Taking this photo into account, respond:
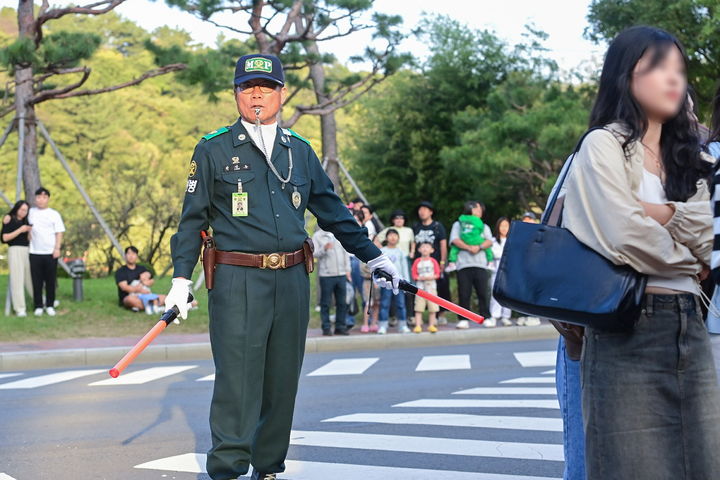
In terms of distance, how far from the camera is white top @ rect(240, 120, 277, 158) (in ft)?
17.0

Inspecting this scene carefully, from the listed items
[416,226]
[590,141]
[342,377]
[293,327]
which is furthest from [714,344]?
[416,226]

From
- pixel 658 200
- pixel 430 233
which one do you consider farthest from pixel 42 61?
pixel 658 200

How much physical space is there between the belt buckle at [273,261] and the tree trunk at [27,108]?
1340 cm

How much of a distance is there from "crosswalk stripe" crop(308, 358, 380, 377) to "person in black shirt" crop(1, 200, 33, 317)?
19.4 ft

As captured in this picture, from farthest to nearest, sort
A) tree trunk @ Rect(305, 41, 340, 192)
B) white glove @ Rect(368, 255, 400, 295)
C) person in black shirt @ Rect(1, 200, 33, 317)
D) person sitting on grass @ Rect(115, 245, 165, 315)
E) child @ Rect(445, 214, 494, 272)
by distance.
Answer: tree trunk @ Rect(305, 41, 340, 192) → person sitting on grass @ Rect(115, 245, 165, 315) → person in black shirt @ Rect(1, 200, 33, 317) → child @ Rect(445, 214, 494, 272) → white glove @ Rect(368, 255, 400, 295)

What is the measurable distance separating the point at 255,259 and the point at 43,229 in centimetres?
1184

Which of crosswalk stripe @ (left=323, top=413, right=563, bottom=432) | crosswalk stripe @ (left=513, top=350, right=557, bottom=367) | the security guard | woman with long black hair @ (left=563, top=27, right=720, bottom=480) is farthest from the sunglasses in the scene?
crosswalk stripe @ (left=513, top=350, right=557, bottom=367)

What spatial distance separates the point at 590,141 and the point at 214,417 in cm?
244

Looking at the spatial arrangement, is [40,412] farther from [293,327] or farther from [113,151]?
[113,151]

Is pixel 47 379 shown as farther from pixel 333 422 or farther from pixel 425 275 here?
pixel 425 275

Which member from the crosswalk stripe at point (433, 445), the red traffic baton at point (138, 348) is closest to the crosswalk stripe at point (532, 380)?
the crosswalk stripe at point (433, 445)

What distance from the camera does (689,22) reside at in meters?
24.5

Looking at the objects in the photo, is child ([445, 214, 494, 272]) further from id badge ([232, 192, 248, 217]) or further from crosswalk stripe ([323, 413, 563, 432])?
id badge ([232, 192, 248, 217])

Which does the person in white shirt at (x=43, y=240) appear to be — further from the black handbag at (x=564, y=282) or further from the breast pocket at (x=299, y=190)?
the black handbag at (x=564, y=282)
